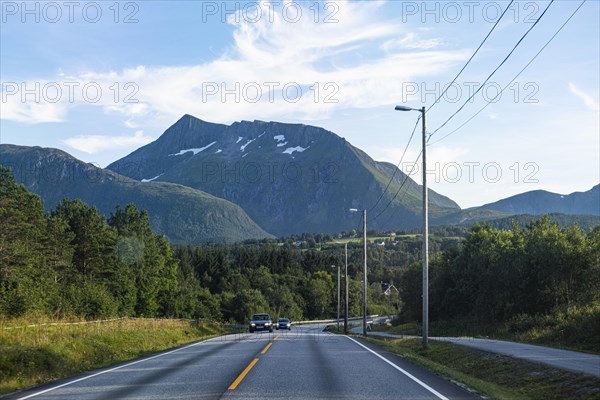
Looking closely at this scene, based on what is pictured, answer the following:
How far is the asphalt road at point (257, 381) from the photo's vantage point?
1262 centimetres

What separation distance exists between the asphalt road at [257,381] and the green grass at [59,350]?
153cm

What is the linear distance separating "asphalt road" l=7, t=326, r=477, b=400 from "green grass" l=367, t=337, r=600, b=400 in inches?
34.4

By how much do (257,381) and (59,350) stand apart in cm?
955

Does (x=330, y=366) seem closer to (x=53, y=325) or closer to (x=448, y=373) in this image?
(x=448, y=373)

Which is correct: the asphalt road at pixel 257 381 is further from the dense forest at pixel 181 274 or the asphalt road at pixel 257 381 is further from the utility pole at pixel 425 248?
the dense forest at pixel 181 274

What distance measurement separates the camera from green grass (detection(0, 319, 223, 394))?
1688 cm

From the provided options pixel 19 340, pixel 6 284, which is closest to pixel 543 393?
pixel 19 340

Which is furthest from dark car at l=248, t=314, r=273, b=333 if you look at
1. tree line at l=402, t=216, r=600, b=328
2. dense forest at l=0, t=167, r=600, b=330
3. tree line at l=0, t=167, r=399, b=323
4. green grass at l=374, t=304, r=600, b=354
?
green grass at l=374, t=304, r=600, b=354

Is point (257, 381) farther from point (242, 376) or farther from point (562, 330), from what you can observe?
point (562, 330)

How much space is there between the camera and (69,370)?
18.9m

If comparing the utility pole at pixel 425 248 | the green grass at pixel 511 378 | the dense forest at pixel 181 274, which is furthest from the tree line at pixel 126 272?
the green grass at pixel 511 378

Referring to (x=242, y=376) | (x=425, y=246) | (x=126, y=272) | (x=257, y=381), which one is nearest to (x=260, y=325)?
(x=425, y=246)

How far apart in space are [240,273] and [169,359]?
119m

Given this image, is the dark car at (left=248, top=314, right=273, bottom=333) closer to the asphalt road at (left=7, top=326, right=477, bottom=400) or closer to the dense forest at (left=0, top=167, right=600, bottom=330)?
the dense forest at (left=0, top=167, right=600, bottom=330)
